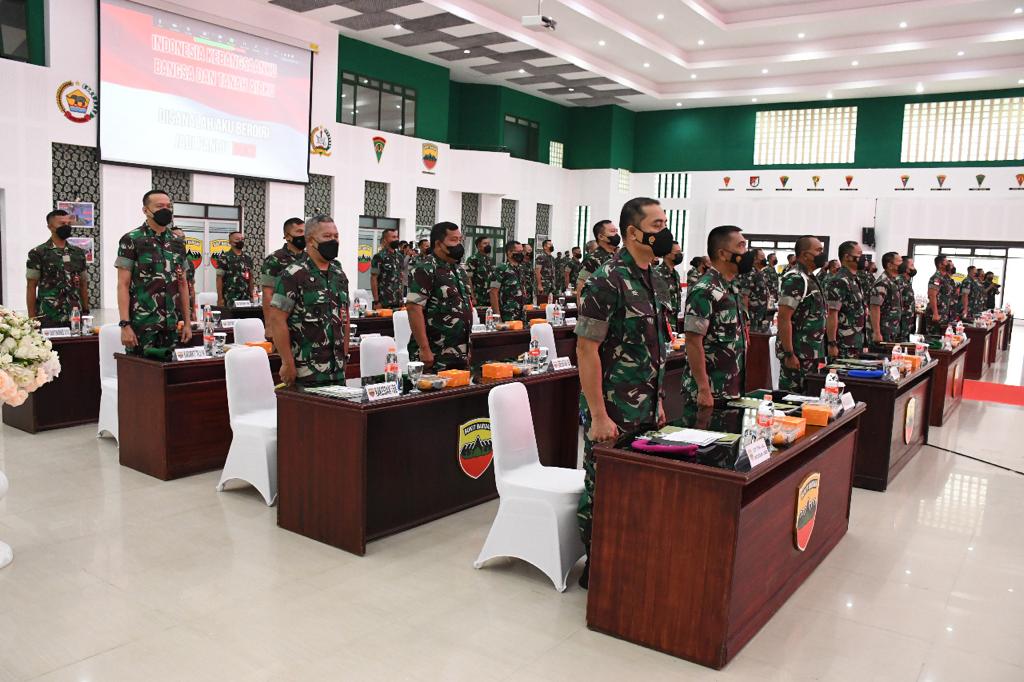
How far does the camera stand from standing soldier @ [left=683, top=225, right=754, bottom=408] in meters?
4.40

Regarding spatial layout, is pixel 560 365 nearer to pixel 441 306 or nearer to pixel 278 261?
pixel 441 306

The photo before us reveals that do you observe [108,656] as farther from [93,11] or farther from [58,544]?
[93,11]

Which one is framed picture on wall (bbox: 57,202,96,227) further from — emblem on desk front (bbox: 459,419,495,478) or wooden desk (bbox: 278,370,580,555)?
emblem on desk front (bbox: 459,419,495,478)

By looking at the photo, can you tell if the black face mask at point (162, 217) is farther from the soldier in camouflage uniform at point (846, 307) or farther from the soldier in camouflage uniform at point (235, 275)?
the soldier in camouflage uniform at point (846, 307)

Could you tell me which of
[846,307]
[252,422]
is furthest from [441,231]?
[846,307]

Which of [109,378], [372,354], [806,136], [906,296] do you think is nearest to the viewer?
[372,354]

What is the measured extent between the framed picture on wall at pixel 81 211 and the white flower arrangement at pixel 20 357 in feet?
32.7

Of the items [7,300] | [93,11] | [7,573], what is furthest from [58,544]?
[93,11]

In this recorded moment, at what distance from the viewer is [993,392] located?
998 centimetres

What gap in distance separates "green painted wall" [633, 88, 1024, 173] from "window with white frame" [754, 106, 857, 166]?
16cm

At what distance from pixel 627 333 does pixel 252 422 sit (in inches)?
93.0

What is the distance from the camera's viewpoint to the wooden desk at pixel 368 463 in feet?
12.9

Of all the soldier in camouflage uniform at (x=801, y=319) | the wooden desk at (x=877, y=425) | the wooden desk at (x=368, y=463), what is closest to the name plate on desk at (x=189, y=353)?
the wooden desk at (x=368, y=463)

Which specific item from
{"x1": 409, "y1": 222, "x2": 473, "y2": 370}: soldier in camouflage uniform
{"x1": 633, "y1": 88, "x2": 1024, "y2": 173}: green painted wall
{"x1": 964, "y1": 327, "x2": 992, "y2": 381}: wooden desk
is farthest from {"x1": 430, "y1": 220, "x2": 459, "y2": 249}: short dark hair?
{"x1": 633, "y1": 88, "x2": 1024, "y2": 173}: green painted wall
